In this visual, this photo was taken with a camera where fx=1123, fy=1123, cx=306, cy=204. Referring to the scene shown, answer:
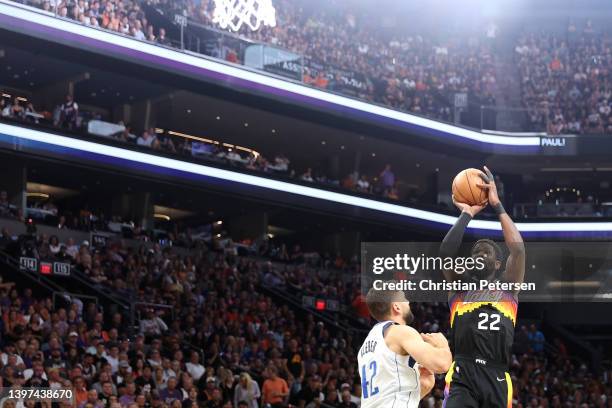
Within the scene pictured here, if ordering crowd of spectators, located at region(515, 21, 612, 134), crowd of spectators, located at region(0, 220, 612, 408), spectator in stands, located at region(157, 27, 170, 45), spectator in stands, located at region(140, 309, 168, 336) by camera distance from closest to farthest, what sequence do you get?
1. crowd of spectators, located at region(0, 220, 612, 408)
2. spectator in stands, located at region(140, 309, 168, 336)
3. spectator in stands, located at region(157, 27, 170, 45)
4. crowd of spectators, located at region(515, 21, 612, 134)

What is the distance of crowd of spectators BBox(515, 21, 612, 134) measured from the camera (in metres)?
36.9

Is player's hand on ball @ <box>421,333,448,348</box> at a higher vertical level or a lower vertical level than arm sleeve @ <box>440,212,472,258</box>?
lower

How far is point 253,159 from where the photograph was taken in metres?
32.1

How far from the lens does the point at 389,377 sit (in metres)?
7.28

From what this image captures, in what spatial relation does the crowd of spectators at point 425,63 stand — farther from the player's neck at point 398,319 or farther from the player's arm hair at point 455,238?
the player's arm hair at point 455,238

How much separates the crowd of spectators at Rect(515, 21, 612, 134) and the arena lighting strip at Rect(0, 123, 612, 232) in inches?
132

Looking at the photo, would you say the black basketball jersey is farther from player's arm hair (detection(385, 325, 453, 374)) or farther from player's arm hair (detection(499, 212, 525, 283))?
player's arm hair (detection(385, 325, 453, 374))

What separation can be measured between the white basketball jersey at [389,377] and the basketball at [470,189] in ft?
3.07

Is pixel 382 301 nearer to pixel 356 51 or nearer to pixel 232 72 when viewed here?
pixel 232 72

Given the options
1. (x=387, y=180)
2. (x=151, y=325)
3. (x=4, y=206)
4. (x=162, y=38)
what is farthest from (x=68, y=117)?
(x=387, y=180)

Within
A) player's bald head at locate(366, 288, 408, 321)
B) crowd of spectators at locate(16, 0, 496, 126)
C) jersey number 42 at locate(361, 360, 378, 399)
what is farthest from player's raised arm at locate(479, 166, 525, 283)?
crowd of spectators at locate(16, 0, 496, 126)

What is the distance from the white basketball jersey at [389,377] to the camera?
7.25 metres

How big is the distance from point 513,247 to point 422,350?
0.90m

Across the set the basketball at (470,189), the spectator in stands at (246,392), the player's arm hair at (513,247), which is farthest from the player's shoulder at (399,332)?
the spectator in stands at (246,392)
